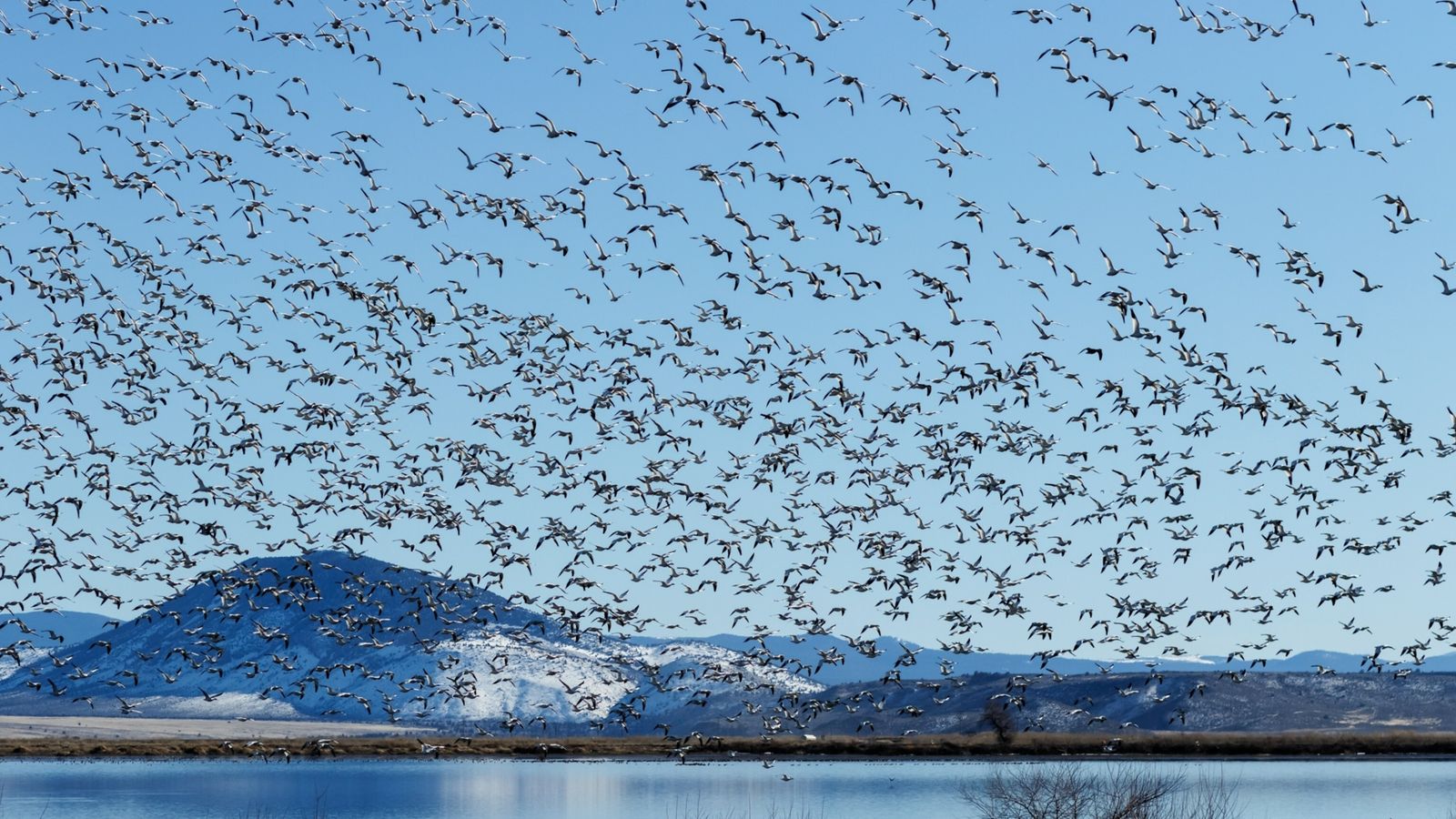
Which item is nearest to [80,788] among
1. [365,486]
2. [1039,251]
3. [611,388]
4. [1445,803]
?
[365,486]

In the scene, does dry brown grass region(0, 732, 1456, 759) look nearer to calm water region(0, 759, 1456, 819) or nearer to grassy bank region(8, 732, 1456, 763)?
grassy bank region(8, 732, 1456, 763)

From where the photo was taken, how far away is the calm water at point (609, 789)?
8300 centimetres

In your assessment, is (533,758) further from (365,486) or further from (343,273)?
(343,273)

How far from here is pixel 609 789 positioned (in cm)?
10369

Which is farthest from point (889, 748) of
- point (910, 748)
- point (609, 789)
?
point (609, 789)

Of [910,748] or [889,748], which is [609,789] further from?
[889,748]

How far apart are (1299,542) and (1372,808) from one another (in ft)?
97.2

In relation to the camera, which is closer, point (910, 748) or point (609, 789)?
point (609, 789)

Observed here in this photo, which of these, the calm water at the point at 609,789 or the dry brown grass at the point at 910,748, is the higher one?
the dry brown grass at the point at 910,748

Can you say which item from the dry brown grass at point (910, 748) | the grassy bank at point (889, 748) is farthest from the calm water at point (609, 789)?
the grassy bank at point (889, 748)

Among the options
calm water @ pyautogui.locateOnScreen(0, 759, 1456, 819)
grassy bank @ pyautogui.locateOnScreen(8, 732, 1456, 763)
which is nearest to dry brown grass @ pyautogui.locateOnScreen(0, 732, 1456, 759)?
grassy bank @ pyautogui.locateOnScreen(8, 732, 1456, 763)

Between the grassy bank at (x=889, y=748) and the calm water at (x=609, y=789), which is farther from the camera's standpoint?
the grassy bank at (x=889, y=748)

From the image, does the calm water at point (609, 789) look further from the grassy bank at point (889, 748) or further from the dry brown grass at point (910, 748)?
the grassy bank at point (889, 748)

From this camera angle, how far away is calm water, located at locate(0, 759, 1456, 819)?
83.0 m
